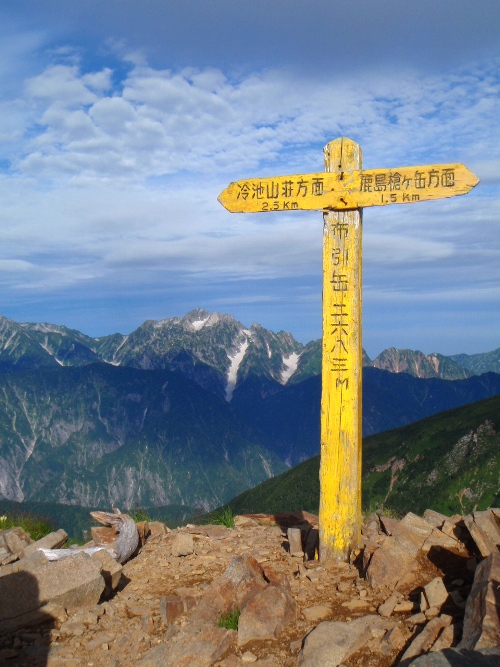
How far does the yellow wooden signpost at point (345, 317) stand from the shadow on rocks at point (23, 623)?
173 inches

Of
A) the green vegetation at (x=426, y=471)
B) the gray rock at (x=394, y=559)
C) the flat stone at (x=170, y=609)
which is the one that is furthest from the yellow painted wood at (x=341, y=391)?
the green vegetation at (x=426, y=471)

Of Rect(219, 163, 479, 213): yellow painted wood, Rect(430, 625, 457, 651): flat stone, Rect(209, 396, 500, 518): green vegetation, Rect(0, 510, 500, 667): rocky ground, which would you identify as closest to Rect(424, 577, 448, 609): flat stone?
Rect(0, 510, 500, 667): rocky ground

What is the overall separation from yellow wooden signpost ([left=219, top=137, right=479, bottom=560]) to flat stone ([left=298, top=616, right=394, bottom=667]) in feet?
8.69

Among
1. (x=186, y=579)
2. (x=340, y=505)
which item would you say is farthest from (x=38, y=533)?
(x=340, y=505)

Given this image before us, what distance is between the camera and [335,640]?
6.50 metres

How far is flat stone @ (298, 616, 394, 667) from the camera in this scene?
6262 mm

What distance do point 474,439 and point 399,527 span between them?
15112cm

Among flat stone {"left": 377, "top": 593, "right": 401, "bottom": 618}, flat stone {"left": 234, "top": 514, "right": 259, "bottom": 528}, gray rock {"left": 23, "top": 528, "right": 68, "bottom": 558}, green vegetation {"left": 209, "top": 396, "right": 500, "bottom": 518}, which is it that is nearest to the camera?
flat stone {"left": 377, "top": 593, "right": 401, "bottom": 618}

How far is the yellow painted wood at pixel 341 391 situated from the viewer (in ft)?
31.4

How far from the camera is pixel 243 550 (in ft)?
35.7

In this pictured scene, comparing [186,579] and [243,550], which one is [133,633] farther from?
[243,550]

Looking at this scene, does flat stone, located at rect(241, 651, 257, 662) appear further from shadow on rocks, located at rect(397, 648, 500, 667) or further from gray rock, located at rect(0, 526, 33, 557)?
gray rock, located at rect(0, 526, 33, 557)

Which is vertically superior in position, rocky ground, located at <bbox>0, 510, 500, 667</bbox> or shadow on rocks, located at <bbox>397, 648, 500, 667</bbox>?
shadow on rocks, located at <bbox>397, 648, 500, 667</bbox>

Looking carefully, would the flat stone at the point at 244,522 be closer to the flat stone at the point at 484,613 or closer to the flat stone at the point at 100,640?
the flat stone at the point at 100,640
